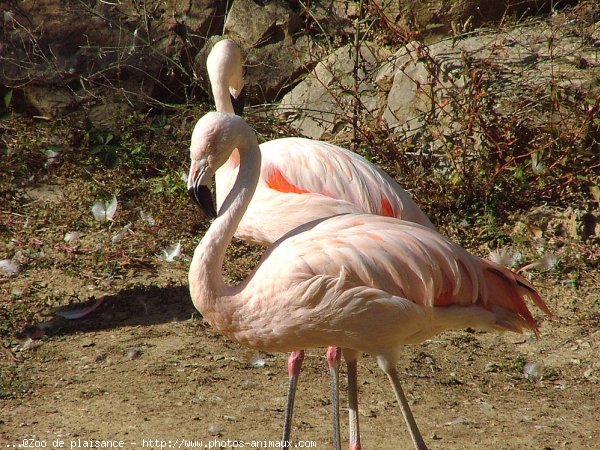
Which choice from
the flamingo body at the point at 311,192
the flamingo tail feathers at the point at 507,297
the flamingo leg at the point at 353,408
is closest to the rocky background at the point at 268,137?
the flamingo leg at the point at 353,408

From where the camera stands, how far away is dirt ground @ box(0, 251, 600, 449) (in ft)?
12.3

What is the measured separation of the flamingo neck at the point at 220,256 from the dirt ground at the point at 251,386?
2.44 feet

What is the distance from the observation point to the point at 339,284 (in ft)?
10.2

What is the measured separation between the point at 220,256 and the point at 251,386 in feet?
3.71

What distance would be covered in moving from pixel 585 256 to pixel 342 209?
2.00 meters

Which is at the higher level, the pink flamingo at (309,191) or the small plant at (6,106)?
the small plant at (6,106)

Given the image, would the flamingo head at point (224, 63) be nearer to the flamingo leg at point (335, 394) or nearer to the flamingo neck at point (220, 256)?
the flamingo neck at point (220, 256)

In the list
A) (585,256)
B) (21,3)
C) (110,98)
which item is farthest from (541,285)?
(21,3)

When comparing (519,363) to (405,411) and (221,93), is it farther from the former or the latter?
(221,93)

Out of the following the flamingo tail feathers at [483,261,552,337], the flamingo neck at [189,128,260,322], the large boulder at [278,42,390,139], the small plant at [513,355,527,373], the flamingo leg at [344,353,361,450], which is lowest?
the small plant at [513,355,527,373]

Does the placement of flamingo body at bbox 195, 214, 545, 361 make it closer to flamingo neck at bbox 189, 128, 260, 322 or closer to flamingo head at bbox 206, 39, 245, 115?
flamingo neck at bbox 189, 128, 260, 322

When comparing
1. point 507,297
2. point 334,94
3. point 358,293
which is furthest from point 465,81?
point 358,293

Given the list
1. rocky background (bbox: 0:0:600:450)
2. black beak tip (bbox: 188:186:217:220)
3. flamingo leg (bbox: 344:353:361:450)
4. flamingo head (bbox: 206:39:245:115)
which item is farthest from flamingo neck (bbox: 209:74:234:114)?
flamingo leg (bbox: 344:353:361:450)

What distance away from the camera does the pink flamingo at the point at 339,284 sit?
3148 mm
